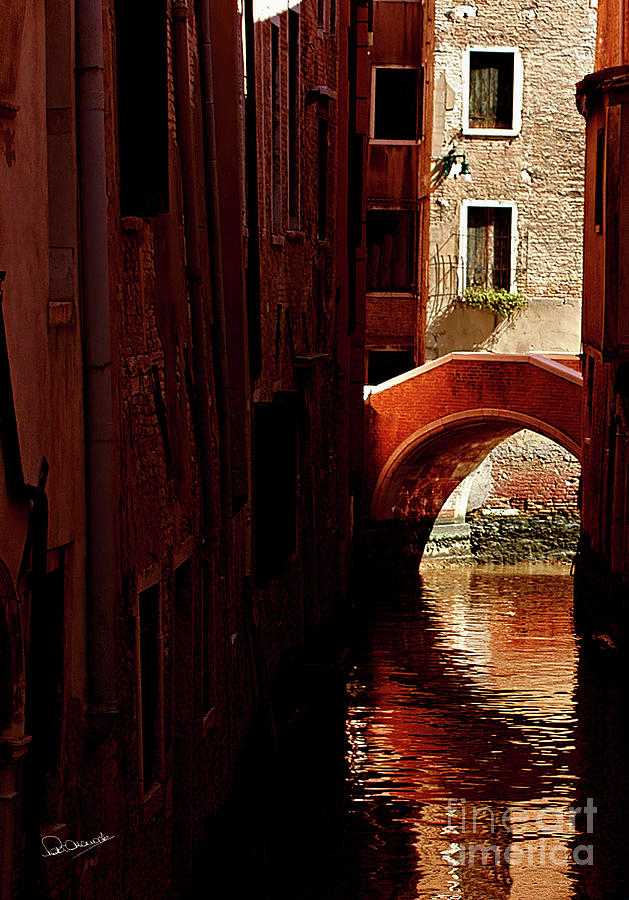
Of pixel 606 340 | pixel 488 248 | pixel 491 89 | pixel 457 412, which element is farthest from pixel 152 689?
pixel 491 89

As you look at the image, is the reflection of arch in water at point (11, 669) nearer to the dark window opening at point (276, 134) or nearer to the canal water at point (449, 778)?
the canal water at point (449, 778)

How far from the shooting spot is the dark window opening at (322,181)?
16.3 meters

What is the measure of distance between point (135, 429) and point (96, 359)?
3.12ft

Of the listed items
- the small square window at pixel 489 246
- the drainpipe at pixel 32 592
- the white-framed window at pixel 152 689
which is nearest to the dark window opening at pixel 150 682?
the white-framed window at pixel 152 689

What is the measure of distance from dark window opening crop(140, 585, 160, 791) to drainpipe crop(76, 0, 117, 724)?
1.17 m

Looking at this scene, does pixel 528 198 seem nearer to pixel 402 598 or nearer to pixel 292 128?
pixel 402 598

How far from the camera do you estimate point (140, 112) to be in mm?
7176

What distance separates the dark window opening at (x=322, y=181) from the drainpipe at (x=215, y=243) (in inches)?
263

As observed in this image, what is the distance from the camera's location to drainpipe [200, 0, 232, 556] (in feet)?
30.5

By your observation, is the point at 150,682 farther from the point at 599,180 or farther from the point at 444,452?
the point at 444,452

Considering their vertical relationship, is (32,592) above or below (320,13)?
below

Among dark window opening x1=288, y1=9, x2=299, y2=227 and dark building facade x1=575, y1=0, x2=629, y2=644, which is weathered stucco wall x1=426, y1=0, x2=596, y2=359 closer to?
dark building facade x1=575, y1=0, x2=629, y2=644

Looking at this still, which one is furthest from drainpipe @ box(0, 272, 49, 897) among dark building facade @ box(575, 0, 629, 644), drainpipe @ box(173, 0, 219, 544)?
dark building facade @ box(575, 0, 629, 644)

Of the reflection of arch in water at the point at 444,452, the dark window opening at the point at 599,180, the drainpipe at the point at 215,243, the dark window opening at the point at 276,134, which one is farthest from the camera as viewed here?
the reflection of arch in water at the point at 444,452
